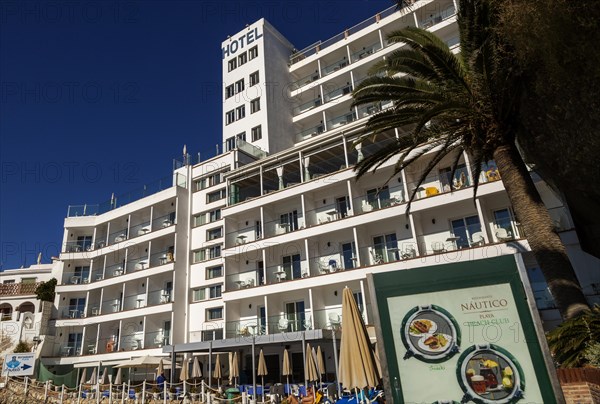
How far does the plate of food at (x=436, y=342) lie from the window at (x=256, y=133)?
102 ft

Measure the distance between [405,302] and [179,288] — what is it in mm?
28390

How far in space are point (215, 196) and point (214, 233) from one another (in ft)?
9.99

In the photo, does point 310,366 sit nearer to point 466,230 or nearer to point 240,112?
point 466,230

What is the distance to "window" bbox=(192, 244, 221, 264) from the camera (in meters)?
32.2

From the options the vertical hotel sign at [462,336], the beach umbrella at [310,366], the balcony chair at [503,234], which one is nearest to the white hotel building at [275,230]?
the balcony chair at [503,234]

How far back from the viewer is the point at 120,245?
36.1 metres

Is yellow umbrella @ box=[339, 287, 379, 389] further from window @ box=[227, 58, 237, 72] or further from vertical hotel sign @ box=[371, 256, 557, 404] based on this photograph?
window @ box=[227, 58, 237, 72]

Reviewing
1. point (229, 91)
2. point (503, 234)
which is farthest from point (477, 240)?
point (229, 91)

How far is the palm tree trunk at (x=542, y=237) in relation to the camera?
1071cm

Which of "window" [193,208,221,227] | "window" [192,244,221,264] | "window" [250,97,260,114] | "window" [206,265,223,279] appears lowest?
"window" [206,265,223,279]

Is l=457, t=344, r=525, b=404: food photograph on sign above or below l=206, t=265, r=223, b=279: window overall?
below

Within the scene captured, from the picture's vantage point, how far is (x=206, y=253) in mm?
32625

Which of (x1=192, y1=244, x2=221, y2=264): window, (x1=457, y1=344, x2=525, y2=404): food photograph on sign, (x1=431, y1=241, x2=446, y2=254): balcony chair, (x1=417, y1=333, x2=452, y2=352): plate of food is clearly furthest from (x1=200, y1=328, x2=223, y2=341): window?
(x1=457, y1=344, x2=525, y2=404): food photograph on sign

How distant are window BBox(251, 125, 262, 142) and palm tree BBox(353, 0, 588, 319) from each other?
22.3 m
